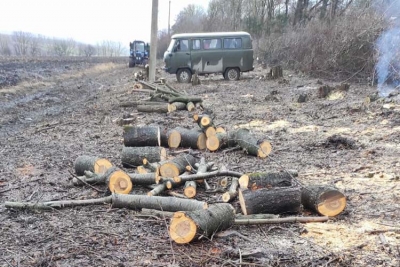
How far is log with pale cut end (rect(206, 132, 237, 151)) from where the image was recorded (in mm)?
7285

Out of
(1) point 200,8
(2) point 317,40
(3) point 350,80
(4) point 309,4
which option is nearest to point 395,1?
(3) point 350,80

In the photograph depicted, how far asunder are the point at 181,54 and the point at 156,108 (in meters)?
7.99

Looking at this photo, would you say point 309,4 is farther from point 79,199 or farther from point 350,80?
point 79,199

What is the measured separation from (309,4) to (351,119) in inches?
1175

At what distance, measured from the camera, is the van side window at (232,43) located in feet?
63.8

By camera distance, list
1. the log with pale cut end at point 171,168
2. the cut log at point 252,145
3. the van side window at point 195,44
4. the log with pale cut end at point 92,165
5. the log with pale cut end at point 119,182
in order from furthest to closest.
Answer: the van side window at point 195,44
the cut log at point 252,145
the log with pale cut end at point 92,165
the log with pale cut end at point 171,168
the log with pale cut end at point 119,182

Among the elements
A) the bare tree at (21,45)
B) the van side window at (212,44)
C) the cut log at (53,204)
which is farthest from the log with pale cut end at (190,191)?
the bare tree at (21,45)

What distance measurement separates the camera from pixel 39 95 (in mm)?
19391

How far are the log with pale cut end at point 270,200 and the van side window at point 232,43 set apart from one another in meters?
Answer: 16.0

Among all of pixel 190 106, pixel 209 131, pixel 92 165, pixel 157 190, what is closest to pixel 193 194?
pixel 157 190

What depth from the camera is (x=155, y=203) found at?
448 cm

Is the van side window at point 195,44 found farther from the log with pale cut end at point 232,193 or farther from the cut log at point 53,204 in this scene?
the cut log at point 53,204

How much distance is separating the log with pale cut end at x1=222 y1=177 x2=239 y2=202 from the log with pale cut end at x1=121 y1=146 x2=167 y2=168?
4.90 ft

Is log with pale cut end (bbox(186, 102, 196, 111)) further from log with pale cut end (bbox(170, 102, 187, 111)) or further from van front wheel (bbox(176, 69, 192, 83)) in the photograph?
van front wheel (bbox(176, 69, 192, 83))
